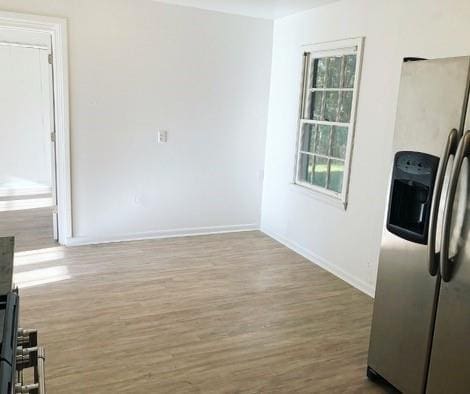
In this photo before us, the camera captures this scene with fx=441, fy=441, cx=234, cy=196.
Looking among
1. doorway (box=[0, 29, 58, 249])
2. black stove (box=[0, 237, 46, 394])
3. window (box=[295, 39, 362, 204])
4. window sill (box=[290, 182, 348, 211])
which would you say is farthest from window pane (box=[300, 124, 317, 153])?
doorway (box=[0, 29, 58, 249])

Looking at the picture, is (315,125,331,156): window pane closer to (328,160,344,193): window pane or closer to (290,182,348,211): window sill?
(328,160,344,193): window pane

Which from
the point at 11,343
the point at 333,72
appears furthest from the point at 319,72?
the point at 11,343

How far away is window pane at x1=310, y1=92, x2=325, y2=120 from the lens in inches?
170

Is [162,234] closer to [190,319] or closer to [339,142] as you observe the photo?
[190,319]

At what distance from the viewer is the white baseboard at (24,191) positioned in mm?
6682

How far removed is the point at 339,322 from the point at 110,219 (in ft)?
8.63

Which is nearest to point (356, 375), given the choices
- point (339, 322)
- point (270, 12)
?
point (339, 322)

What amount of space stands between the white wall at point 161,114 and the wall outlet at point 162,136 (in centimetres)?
5

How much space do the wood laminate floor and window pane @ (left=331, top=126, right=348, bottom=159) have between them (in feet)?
3.64

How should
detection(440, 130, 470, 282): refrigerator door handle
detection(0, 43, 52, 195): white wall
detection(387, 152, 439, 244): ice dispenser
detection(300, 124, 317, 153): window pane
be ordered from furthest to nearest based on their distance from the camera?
1. detection(0, 43, 52, 195): white wall
2. detection(300, 124, 317, 153): window pane
3. detection(387, 152, 439, 244): ice dispenser
4. detection(440, 130, 470, 282): refrigerator door handle

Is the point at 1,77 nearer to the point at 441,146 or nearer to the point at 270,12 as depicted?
the point at 270,12

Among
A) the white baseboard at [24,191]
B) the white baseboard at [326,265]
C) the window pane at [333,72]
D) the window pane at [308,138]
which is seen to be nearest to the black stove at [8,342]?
the white baseboard at [326,265]

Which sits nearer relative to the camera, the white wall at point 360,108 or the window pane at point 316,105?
the white wall at point 360,108

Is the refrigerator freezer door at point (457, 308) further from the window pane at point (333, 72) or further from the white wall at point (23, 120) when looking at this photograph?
the white wall at point (23, 120)
